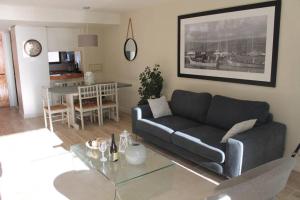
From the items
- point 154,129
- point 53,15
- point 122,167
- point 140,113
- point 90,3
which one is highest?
point 90,3

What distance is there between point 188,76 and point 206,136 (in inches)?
59.6

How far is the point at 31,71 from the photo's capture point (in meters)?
6.00

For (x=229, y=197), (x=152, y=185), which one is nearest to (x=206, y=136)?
(x=152, y=185)

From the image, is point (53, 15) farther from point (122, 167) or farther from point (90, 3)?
point (122, 167)

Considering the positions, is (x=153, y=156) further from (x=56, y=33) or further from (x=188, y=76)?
(x=56, y=33)

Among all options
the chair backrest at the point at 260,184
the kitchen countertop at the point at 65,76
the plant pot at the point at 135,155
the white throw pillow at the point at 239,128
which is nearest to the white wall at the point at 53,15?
the kitchen countertop at the point at 65,76

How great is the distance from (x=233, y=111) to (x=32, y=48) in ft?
15.9

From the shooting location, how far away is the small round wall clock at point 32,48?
230 inches

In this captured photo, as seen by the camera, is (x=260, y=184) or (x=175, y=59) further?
(x=175, y=59)

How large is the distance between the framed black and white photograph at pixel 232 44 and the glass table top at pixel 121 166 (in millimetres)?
1753

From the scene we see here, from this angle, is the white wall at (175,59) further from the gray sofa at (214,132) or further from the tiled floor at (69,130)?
the tiled floor at (69,130)

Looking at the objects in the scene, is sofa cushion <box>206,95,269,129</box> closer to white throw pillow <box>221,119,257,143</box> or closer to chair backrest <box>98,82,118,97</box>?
white throw pillow <box>221,119,257,143</box>

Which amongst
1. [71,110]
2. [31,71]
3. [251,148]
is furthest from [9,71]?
[251,148]

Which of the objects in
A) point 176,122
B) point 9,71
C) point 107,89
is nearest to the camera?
point 176,122
